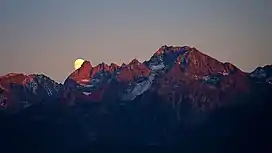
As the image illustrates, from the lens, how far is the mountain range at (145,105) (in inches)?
152

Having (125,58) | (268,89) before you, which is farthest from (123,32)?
(268,89)

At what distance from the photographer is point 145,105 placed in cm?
389

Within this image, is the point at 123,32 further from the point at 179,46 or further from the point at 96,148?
the point at 96,148

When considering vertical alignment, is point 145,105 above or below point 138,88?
below

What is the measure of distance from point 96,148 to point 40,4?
1.27 m

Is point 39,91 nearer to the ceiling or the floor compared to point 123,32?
nearer to the floor

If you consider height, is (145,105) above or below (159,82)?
below

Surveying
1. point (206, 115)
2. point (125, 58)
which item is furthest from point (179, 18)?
point (206, 115)

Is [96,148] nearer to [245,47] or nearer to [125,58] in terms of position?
[125,58]

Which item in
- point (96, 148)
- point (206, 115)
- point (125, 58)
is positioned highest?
point (125, 58)

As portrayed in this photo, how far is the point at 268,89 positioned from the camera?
3861 mm

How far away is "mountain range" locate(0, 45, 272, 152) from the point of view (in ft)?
12.6

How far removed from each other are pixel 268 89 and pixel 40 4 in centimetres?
197

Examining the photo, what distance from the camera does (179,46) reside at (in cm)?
389
